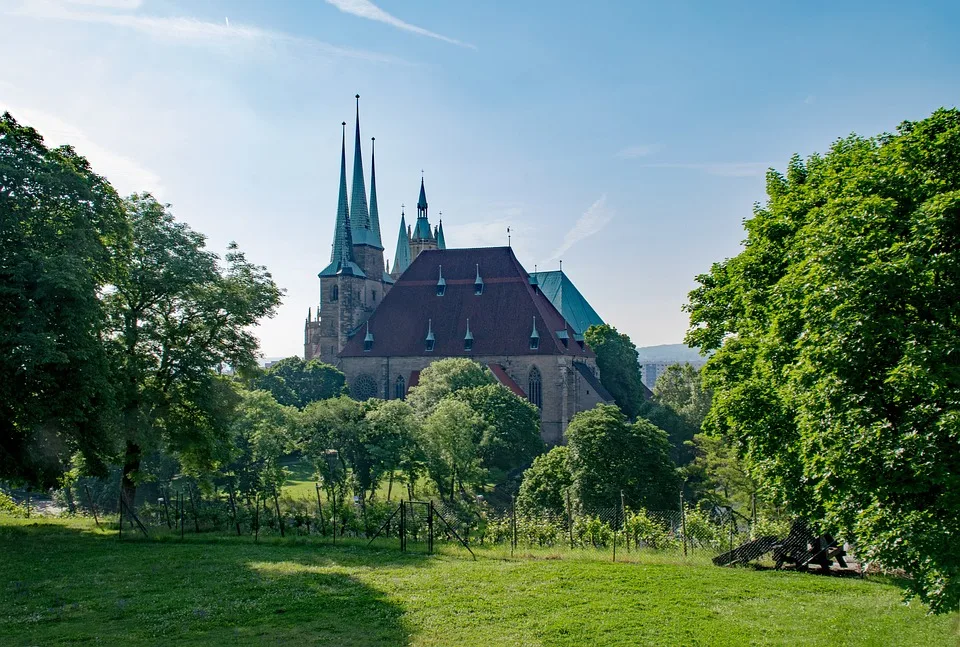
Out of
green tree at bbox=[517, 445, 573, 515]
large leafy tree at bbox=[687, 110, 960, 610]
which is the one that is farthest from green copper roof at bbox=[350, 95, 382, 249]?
large leafy tree at bbox=[687, 110, 960, 610]

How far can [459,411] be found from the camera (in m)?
35.4

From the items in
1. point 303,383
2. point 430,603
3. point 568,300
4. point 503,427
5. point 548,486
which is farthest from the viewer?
point 568,300

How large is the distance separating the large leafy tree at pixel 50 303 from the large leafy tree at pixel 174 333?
7.07 feet

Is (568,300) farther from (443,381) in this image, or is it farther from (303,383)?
(443,381)

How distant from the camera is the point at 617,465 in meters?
28.7

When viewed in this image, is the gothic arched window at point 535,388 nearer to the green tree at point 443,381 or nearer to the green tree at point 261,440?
the green tree at point 443,381

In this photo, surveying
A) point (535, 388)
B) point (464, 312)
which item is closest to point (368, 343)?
point (464, 312)

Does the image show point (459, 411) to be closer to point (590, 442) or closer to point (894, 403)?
point (590, 442)

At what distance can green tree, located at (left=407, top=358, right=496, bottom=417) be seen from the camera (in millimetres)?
42812

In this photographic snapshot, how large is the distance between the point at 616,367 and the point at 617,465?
33690mm

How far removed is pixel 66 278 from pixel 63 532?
→ 8214 millimetres

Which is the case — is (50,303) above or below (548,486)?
above

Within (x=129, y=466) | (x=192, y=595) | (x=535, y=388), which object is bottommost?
(x=192, y=595)

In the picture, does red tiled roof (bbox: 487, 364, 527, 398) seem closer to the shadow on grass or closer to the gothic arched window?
the gothic arched window
